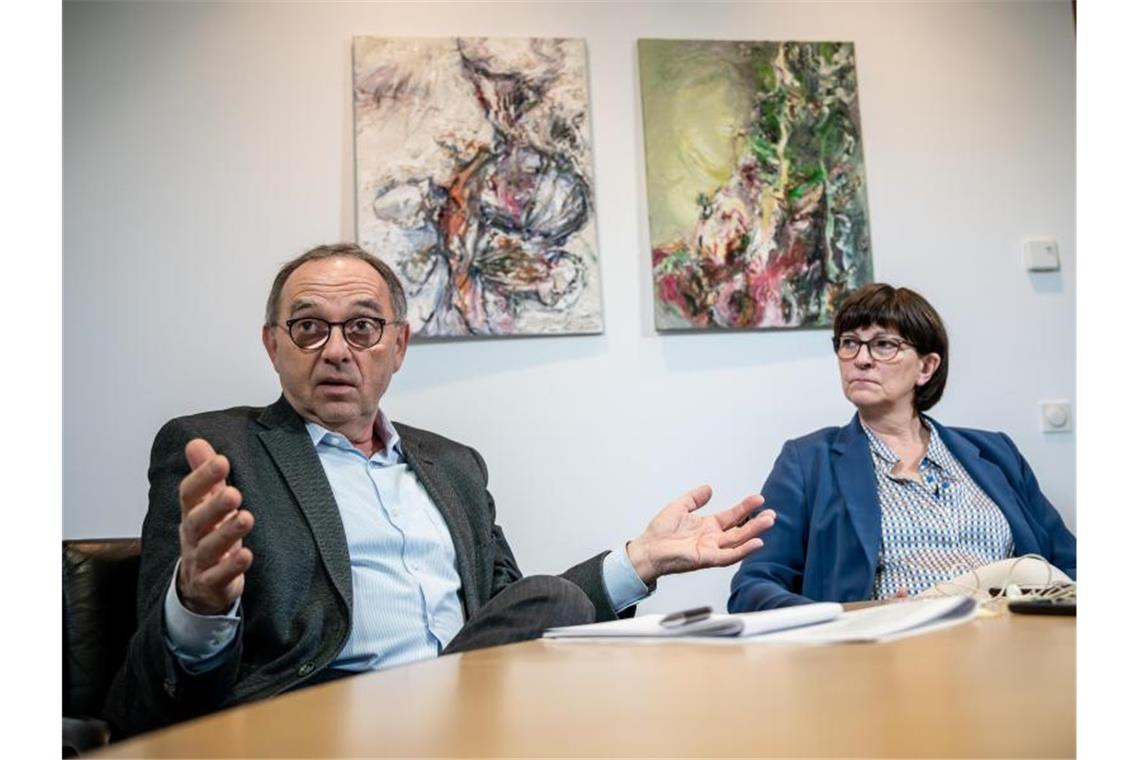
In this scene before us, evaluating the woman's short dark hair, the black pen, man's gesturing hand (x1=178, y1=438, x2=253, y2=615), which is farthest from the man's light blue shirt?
the woman's short dark hair

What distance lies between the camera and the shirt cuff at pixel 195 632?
1.63 meters

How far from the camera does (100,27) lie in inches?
133

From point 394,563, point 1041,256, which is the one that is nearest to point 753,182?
point 1041,256

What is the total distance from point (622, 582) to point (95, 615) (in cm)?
83

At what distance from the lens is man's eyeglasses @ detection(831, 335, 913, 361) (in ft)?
9.50

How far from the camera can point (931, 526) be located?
2.70 m

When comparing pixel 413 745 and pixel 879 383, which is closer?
pixel 413 745

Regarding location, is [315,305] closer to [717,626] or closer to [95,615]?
[95,615]

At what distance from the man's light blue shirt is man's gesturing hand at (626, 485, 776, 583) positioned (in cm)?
4

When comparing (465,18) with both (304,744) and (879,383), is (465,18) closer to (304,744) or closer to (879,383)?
(879,383)
